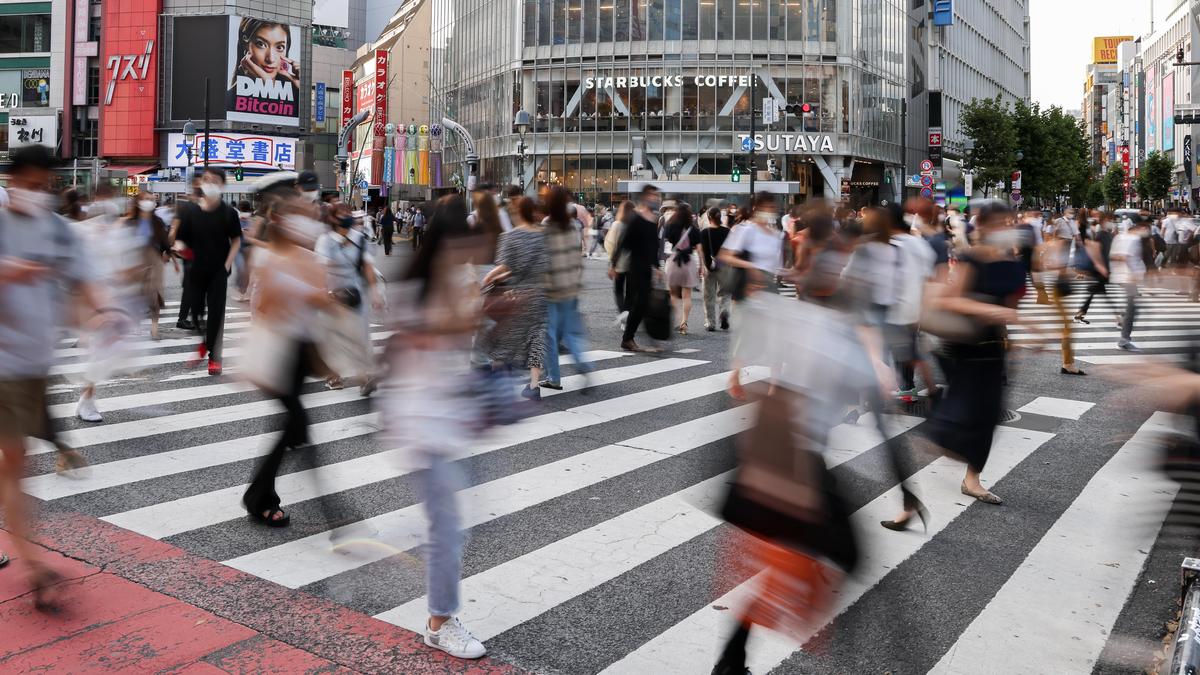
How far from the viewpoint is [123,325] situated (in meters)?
5.76

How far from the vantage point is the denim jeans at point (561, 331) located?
10078mm

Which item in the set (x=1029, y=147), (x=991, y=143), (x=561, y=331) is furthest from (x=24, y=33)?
(x=561, y=331)

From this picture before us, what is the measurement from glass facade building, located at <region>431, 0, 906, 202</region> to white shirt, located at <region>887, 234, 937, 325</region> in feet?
161

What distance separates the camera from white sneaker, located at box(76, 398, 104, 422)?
27.9 feet

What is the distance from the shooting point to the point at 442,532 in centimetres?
405

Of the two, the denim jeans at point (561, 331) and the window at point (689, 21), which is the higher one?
the window at point (689, 21)

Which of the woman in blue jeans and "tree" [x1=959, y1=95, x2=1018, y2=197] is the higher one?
"tree" [x1=959, y1=95, x2=1018, y2=197]

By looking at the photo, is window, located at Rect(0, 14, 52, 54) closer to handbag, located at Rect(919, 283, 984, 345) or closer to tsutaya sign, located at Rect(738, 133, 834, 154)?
tsutaya sign, located at Rect(738, 133, 834, 154)

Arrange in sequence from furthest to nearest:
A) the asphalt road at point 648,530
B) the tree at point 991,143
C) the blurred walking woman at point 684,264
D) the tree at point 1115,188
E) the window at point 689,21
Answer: the tree at point 1115,188 → the tree at point 991,143 → the window at point 689,21 → the blurred walking woman at point 684,264 → the asphalt road at point 648,530

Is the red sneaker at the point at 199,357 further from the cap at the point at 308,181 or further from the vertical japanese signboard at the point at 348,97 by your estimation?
the vertical japanese signboard at the point at 348,97

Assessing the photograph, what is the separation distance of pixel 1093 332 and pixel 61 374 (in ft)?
49.3

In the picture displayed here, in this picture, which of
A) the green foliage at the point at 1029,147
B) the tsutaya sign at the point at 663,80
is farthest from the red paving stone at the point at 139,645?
the green foliage at the point at 1029,147

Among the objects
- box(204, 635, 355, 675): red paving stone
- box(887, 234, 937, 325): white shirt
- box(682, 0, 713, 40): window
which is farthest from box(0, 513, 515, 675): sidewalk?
box(682, 0, 713, 40): window

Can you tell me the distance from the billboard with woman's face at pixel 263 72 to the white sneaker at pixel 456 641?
256ft
